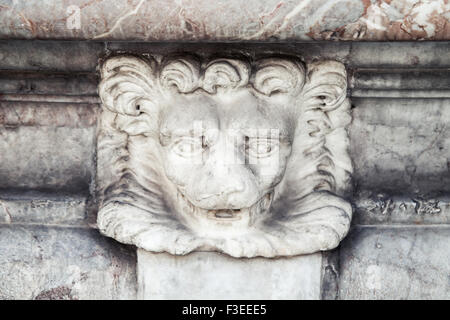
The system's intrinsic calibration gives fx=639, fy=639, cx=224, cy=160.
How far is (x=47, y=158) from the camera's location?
4.58 feet

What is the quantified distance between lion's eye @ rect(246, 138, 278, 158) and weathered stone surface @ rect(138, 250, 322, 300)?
24 cm

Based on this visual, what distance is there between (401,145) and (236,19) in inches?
21.7

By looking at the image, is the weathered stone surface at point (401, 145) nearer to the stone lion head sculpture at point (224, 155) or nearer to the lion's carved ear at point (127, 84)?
the stone lion head sculpture at point (224, 155)

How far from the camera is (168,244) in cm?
130

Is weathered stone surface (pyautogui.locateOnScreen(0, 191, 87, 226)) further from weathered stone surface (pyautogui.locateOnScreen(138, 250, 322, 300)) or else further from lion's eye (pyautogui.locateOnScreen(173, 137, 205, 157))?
lion's eye (pyautogui.locateOnScreen(173, 137, 205, 157))

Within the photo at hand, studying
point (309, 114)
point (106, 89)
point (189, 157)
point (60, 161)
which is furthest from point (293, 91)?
point (60, 161)

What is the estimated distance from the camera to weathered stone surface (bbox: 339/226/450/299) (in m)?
1.38

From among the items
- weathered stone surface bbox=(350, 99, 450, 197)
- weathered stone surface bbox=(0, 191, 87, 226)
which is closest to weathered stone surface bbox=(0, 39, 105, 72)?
weathered stone surface bbox=(0, 191, 87, 226)

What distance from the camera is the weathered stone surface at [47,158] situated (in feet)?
4.53

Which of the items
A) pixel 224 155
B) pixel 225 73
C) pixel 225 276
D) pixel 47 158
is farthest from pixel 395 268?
pixel 47 158


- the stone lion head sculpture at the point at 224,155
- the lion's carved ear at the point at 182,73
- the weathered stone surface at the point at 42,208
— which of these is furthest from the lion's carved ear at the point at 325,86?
the weathered stone surface at the point at 42,208

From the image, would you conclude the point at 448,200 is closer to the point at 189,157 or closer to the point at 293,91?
the point at 293,91

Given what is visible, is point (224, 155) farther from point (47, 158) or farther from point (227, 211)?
point (47, 158)

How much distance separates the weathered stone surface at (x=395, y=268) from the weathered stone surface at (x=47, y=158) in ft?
1.96
